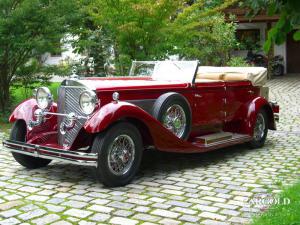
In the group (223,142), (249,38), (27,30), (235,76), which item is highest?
(249,38)

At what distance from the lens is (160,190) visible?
17.1 feet

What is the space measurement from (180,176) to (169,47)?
6.45m

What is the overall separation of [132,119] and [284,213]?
2187 millimetres

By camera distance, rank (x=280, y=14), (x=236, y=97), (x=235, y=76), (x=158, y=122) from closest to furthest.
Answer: (x=280, y=14) → (x=158, y=122) → (x=236, y=97) → (x=235, y=76)

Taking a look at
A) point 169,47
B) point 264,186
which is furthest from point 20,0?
point 264,186

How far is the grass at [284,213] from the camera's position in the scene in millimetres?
3910

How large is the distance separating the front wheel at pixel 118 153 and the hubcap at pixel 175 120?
26.8 inches

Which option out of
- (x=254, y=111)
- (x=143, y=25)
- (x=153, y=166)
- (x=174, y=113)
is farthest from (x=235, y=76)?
(x=143, y=25)

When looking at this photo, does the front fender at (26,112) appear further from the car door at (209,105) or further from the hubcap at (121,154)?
the car door at (209,105)

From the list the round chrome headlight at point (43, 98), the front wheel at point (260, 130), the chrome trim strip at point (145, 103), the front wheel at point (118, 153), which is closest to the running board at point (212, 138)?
the front wheel at point (260, 130)

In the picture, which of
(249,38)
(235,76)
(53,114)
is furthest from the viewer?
(249,38)

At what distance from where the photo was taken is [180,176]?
5863 mm

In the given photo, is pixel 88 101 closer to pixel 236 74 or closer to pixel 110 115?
pixel 110 115

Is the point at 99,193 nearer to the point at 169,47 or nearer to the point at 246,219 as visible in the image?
the point at 246,219
